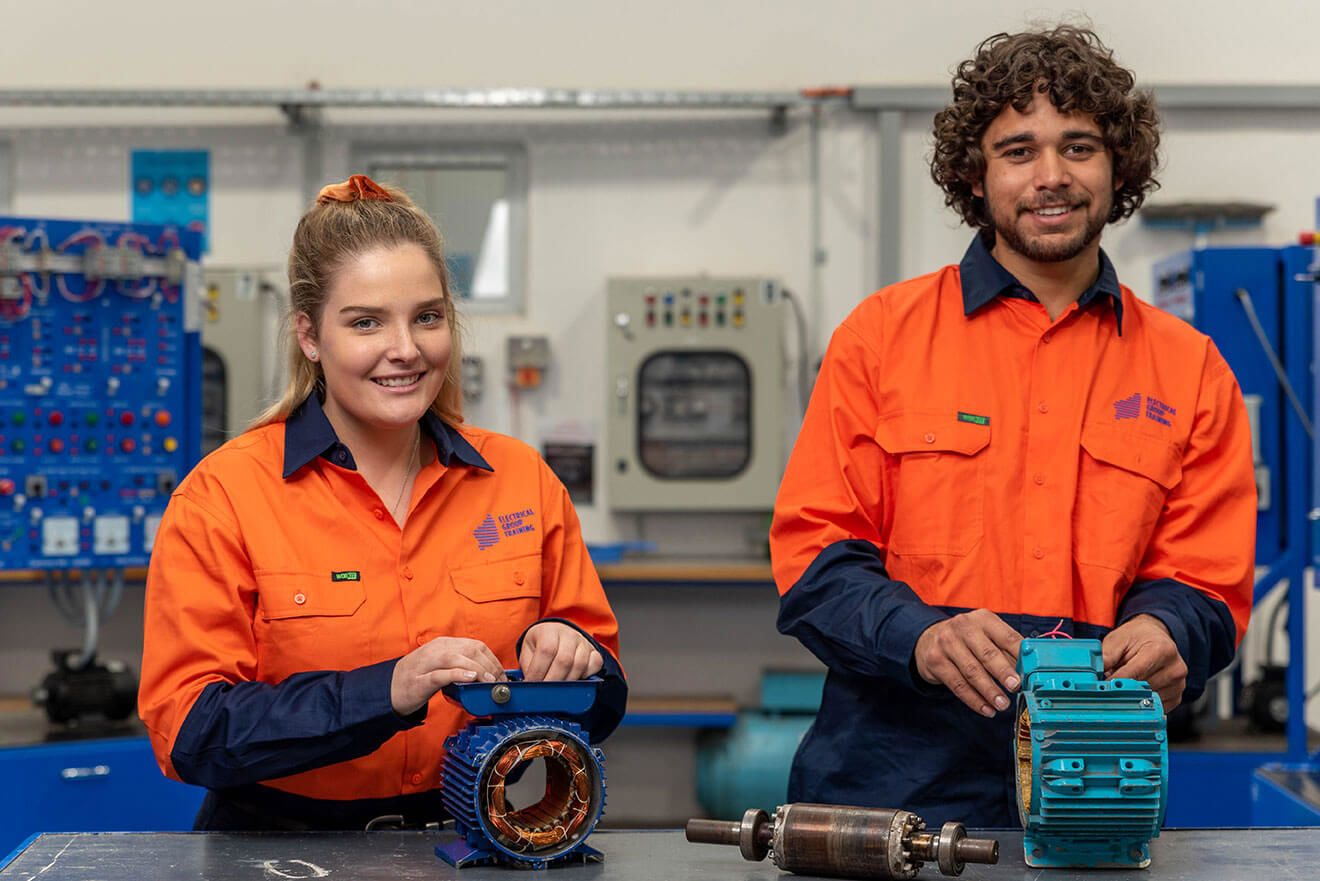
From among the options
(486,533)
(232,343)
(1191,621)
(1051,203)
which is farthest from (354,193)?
(232,343)

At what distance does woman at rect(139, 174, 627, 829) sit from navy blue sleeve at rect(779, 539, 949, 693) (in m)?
0.24

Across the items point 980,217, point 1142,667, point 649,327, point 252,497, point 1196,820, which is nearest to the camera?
point 1142,667

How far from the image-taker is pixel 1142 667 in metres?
1.35

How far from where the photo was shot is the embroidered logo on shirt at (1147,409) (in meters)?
1.59

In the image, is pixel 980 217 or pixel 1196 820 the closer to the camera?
pixel 980 217

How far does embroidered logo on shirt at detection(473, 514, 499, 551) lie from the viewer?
5.03 ft

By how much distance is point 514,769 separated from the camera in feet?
4.31

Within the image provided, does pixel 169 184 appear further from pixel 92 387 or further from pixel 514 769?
pixel 514 769

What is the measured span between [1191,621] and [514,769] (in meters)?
0.78

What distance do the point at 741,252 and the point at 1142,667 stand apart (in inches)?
133

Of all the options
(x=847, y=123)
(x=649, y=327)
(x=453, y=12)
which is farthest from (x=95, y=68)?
(x=847, y=123)

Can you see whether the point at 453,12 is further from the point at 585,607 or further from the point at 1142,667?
the point at 1142,667

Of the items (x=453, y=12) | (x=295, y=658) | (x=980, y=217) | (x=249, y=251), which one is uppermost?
(x=453, y=12)

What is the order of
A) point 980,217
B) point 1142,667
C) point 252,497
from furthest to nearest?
1. point 980,217
2. point 252,497
3. point 1142,667
